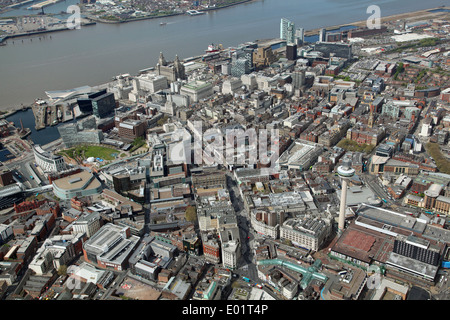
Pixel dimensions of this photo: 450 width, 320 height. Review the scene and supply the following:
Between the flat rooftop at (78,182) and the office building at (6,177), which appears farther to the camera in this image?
the office building at (6,177)

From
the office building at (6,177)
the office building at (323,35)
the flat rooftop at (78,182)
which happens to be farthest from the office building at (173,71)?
the office building at (323,35)

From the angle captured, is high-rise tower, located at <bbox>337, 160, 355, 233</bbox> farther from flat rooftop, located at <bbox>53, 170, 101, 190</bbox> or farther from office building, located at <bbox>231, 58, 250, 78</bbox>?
office building, located at <bbox>231, 58, 250, 78</bbox>

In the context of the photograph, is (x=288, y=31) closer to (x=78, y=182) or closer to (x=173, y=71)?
(x=173, y=71)

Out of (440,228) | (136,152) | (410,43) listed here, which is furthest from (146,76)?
(410,43)

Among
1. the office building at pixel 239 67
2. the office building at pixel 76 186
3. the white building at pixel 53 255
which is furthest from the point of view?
the office building at pixel 239 67

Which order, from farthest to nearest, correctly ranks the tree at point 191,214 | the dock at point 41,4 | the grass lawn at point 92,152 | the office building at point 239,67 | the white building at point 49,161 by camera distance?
the dock at point 41,4 < the office building at point 239,67 < the grass lawn at point 92,152 < the white building at point 49,161 < the tree at point 191,214

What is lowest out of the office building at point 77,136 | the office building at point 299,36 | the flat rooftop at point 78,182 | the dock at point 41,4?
the flat rooftop at point 78,182

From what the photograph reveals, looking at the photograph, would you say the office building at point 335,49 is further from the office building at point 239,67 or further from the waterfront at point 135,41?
the waterfront at point 135,41

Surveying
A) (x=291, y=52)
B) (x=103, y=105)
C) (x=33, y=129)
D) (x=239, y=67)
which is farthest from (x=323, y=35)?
(x=33, y=129)
